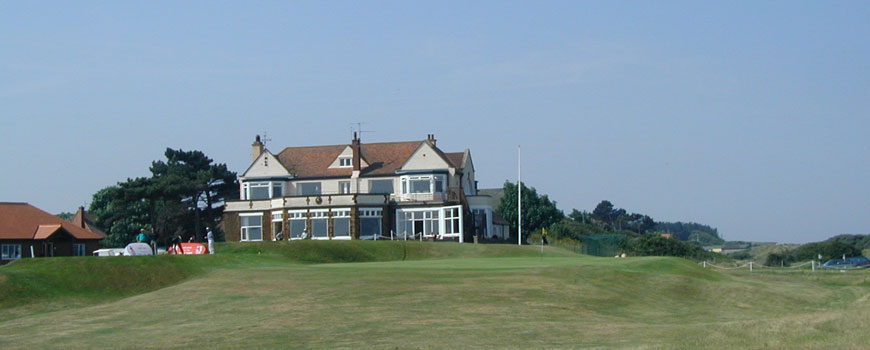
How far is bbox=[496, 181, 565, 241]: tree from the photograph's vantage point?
369ft

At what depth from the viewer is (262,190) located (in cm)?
9369

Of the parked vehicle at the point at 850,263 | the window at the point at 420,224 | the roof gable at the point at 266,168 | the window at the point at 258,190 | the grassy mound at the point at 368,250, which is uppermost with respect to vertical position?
the roof gable at the point at 266,168

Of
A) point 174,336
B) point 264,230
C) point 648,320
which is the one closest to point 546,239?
point 264,230

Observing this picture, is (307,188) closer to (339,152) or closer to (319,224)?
(339,152)

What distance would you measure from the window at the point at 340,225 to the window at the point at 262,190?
962 cm

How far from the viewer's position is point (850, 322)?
24.4 metres

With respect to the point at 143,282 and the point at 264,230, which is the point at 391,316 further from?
the point at 264,230

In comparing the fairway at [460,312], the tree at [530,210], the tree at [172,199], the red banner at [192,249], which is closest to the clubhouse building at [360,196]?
the tree at [172,199]

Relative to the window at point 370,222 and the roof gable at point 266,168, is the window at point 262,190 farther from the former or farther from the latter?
the window at point 370,222

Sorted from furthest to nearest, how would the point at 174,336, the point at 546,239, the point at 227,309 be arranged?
the point at 546,239
the point at 227,309
the point at 174,336

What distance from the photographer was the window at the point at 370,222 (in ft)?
281

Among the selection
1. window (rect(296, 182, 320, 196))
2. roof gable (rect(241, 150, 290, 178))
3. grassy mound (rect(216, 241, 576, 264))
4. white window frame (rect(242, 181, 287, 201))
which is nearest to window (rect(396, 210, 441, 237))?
window (rect(296, 182, 320, 196))

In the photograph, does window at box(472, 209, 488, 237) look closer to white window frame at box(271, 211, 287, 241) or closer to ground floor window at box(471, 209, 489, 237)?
ground floor window at box(471, 209, 489, 237)

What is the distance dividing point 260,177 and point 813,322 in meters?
72.8
